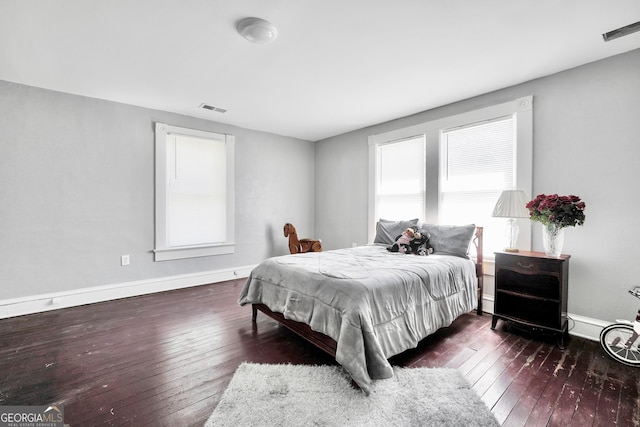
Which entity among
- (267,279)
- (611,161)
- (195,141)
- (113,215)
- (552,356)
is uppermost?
(195,141)

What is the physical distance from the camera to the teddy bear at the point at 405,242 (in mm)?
3305

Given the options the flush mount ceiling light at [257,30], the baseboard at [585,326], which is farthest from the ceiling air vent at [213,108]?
the baseboard at [585,326]

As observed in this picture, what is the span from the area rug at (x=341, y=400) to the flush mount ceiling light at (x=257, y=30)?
2554mm

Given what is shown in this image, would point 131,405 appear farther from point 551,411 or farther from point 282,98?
point 282,98

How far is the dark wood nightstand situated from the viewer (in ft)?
7.99

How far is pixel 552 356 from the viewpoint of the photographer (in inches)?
A: 89.0

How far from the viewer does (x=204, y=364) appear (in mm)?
2109

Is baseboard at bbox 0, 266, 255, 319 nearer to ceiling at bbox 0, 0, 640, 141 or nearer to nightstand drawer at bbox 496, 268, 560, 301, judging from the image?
ceiling at bbox 0, 0, 640, 141

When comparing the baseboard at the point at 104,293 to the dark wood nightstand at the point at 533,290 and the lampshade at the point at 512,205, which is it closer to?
the dark wood nightstand at the point at 533,290

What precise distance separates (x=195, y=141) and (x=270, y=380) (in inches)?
146

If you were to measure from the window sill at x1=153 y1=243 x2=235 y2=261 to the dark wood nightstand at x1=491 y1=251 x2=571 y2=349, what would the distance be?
3845mm

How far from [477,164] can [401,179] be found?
1096 mm

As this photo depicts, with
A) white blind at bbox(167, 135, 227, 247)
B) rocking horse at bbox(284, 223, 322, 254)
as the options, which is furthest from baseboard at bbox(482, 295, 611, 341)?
white blind at bbox(167, 135, 227, 247)

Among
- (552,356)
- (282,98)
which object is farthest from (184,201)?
(552,356)
